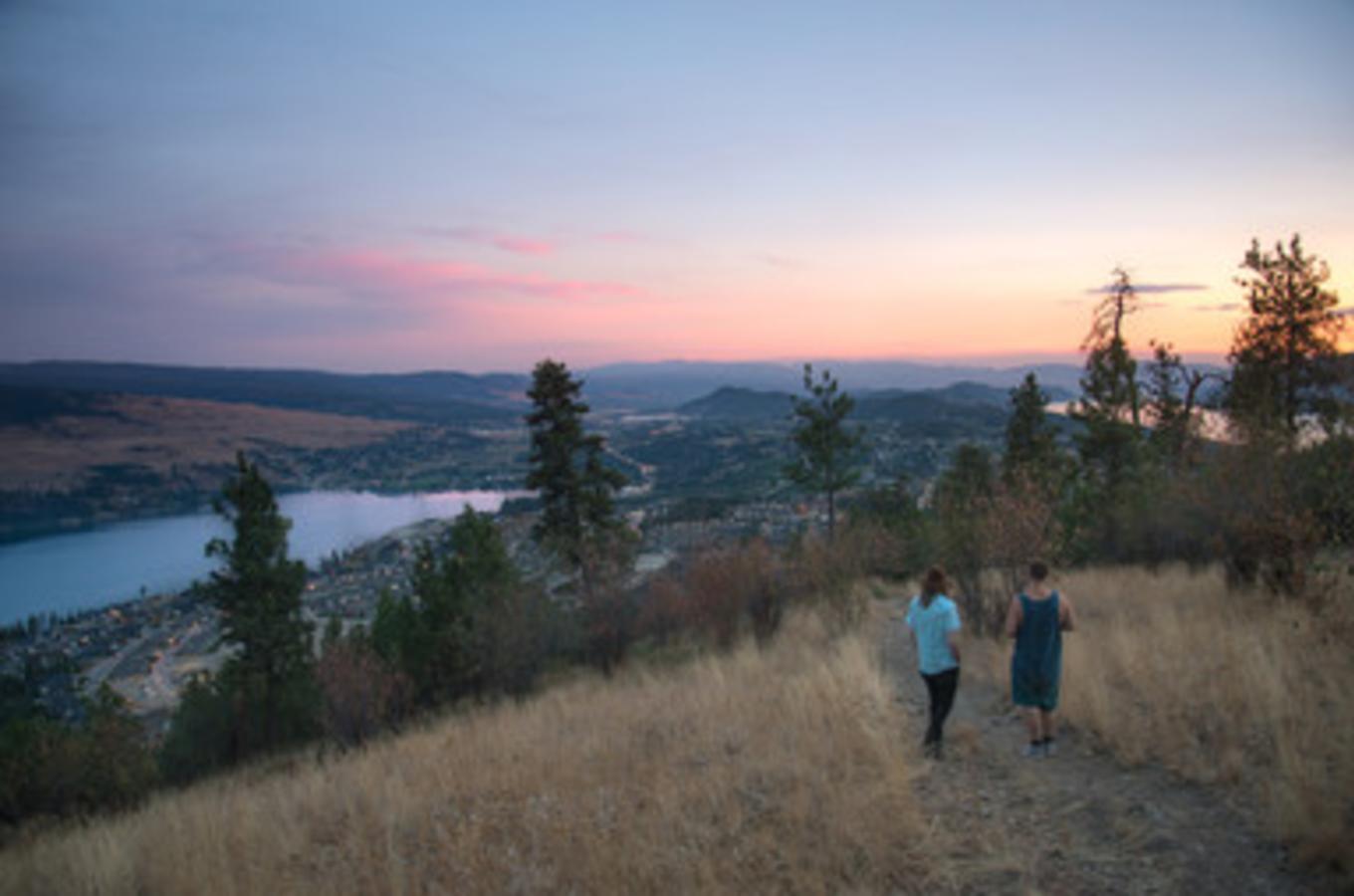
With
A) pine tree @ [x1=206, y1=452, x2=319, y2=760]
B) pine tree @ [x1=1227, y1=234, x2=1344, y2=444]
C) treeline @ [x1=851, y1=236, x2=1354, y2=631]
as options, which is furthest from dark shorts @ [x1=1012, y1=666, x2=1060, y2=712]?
pine tree @ [x1=206, y1=452, x2=319, y2=760]

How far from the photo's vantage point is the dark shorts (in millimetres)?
6410

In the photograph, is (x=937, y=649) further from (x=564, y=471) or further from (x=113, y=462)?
(x=113, y=462)

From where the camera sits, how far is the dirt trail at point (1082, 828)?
167 inches

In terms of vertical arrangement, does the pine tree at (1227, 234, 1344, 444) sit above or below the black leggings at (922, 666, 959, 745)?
above

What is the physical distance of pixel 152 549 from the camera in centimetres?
11050

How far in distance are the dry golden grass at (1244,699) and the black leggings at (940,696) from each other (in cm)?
154

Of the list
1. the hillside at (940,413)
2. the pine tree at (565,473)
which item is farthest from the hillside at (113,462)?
the pine tree at (565,473)

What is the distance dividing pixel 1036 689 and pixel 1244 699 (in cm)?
213

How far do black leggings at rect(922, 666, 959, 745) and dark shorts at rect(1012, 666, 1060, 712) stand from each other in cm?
62

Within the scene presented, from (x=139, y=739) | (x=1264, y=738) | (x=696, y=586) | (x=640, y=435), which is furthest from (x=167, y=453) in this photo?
(x=1264, y=738)

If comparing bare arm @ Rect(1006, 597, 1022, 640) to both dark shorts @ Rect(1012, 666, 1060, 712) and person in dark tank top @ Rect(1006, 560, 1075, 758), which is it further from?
dark shorts @ Rect(1012, 666, 1060, 712)

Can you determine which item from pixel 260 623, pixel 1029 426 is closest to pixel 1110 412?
pixel 1029 426

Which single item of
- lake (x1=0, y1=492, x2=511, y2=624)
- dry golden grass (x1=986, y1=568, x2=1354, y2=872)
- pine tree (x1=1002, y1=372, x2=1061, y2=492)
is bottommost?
lake (x1=0, y1=492, x2=511, y2=624)

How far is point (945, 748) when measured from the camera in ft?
22.7
